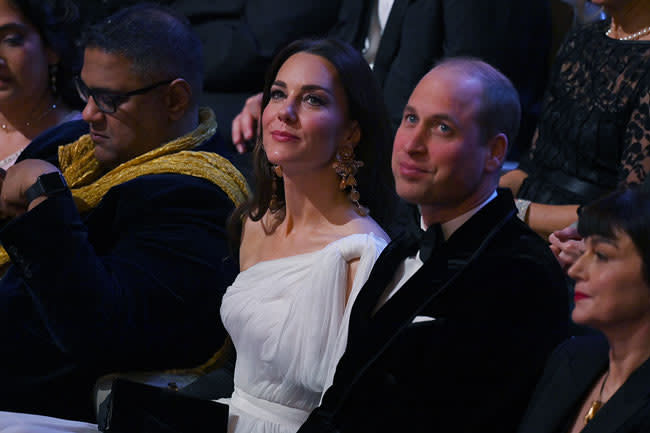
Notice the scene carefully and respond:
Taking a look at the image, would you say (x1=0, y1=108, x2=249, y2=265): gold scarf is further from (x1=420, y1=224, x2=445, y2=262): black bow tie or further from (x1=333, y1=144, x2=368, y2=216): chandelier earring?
(x1=420, y1=224, x2=445, y2=262): black bow tie

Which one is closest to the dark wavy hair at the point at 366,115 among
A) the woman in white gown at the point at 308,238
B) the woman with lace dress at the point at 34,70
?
the woman in white gown at the point at 308,238

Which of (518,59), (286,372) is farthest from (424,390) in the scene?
(518,59)

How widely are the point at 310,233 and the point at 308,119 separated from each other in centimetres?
25

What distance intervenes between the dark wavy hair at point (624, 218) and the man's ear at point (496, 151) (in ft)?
0.92

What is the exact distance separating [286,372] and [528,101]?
4.31ft

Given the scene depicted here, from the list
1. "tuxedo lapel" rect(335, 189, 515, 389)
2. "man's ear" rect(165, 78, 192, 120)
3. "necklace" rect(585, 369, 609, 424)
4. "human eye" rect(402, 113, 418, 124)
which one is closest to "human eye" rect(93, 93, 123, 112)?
"man's ear" rect(165, 78, 192, 120)

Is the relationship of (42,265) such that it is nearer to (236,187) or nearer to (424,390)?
(236,187)

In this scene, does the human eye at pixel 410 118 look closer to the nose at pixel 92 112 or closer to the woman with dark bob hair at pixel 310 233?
the woman with dark bob hair at pixel 310 233

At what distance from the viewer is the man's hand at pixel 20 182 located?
2303mm

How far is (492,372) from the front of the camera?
1.53 meters

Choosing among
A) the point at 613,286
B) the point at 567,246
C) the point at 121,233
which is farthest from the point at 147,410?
the point at 613,286

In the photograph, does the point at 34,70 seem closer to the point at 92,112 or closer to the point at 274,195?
the point at 92,112

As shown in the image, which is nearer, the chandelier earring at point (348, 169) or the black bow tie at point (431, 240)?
the black bow tie at point (431, 240)

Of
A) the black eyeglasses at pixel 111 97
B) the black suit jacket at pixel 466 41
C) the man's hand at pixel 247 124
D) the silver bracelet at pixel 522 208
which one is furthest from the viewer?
the black suit jacket at pixel 466 41
